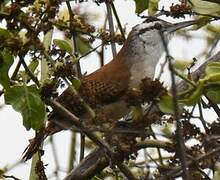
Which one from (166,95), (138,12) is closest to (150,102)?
(166,95)

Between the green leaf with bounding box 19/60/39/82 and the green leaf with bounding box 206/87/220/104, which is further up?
the green leaf with bounding box 19/60/39/82

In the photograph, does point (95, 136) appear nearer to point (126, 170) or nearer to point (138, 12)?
point (126, 170)

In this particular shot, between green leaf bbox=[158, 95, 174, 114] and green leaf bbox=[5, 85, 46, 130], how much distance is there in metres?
0.51

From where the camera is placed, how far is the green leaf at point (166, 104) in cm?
241

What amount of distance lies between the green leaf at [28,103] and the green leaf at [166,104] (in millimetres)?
508

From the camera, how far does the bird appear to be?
3174mm

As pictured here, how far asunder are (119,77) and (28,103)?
1.75 m

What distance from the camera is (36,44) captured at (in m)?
2.49

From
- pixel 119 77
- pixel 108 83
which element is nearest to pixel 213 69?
pixel 108 83

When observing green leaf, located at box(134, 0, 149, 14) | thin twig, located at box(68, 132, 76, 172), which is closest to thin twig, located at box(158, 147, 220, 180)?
green leaf, located at box(134, 0, 149, 14)

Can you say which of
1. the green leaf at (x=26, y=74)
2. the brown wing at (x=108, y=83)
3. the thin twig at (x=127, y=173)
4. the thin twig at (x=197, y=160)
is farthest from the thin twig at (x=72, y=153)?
the thin twig at (x=197, y=160)

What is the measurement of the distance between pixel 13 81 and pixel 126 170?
0.65m

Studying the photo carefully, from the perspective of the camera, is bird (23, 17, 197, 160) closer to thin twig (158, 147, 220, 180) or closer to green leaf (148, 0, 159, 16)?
green leaf (148, 0, 159, 16)

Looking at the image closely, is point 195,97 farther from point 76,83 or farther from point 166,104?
point 76,83
